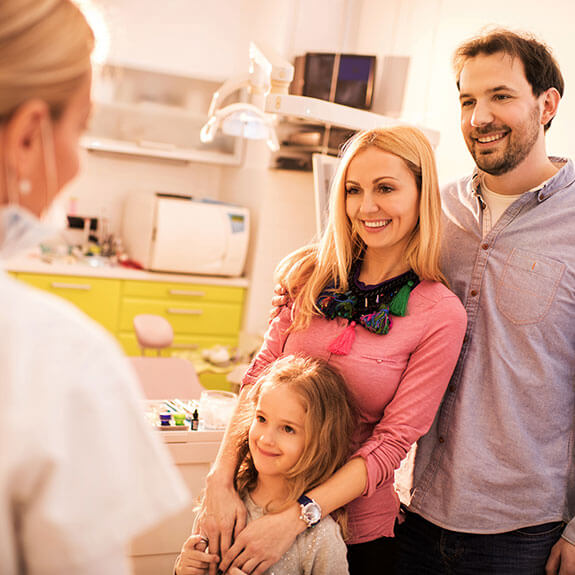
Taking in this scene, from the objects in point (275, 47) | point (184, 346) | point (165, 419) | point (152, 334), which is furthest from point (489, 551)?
point (275, 47)

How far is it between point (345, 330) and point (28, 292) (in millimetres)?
927

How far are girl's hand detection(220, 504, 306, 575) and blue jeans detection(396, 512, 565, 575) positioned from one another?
0.40 metres

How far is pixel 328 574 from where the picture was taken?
1.31m

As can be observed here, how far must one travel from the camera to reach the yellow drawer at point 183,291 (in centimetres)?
392

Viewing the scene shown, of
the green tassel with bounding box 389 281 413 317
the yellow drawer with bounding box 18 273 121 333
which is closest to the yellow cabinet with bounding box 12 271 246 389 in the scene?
the yellow drawer with bounding box 18 273 121 333

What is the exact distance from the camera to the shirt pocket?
1398 millimetres

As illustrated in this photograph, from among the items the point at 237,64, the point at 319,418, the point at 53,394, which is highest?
the point at 237,64

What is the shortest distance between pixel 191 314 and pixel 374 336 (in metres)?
2.75

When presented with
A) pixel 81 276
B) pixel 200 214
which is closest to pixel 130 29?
pixel 200 214

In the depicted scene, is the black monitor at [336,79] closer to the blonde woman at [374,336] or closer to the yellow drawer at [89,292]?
the yellow drawer at [89,292]

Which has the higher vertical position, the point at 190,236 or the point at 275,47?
the point at 275,47

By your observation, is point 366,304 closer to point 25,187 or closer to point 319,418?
point 319,418

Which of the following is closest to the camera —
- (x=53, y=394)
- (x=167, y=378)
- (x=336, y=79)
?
(x=53, y=394)

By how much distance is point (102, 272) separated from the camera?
3.84m
